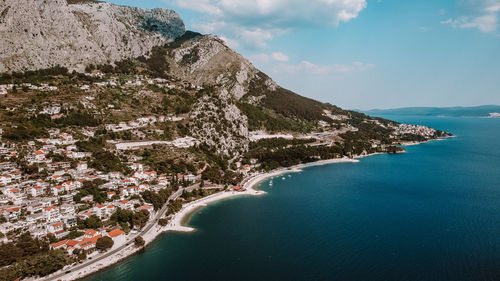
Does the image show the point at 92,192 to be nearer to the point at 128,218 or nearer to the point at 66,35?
the point at 128,218

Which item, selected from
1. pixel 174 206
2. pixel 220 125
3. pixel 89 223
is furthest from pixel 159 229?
pixel 220 125

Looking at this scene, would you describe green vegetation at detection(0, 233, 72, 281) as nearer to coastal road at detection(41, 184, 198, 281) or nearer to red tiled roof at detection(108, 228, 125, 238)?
coastal road at detection(41, 184, 198, 281)

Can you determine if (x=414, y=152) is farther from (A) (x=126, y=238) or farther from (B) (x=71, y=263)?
(B) (x=71, y=263)

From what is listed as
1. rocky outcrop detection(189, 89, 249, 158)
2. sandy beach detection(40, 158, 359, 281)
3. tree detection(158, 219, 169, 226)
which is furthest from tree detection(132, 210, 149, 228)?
rocky outcrop detection(189, 89, 249, 158)

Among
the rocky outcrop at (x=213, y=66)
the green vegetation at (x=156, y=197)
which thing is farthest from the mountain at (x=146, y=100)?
the green vegetation at (x=156, y=197)

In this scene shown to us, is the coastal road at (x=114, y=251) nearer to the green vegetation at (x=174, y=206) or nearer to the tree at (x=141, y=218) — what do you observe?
the tree at (x=141, y=218)

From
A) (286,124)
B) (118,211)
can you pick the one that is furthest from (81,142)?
(286,124)
